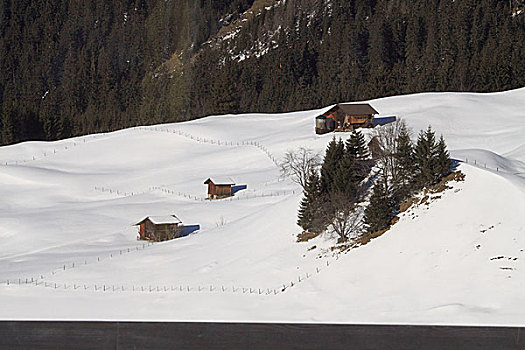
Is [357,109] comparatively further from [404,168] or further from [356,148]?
[404,168]

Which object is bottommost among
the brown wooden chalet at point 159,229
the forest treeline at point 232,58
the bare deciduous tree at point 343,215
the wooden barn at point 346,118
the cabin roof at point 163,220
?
the brown wooden chalet at point 159,229

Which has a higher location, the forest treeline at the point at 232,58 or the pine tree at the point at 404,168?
the forest treeline at the point at 232,58

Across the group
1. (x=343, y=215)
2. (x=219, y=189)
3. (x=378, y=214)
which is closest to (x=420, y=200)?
(x=378, y=214)

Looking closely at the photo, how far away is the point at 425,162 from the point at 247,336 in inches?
957

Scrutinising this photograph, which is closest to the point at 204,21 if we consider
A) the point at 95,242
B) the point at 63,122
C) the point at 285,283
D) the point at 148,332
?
the point at 63,122

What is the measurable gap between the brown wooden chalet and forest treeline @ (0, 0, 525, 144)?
53.5m

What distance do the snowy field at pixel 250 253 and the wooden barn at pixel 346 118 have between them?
131 inches

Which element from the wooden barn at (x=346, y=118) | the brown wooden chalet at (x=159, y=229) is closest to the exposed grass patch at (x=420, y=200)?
the brown wooden chalet at (x=159, y=229)

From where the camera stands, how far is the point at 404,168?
27984 millimetres

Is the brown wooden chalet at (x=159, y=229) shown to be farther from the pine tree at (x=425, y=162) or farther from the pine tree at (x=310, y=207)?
the pine tree at (x=425, y=162)

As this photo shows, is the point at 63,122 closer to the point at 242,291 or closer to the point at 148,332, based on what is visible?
the point at 242,291

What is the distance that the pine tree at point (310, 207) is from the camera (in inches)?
1118

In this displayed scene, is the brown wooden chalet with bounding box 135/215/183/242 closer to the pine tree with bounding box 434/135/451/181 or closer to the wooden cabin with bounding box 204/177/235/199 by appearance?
the wooden cabin with bounding box 204/177/235/199

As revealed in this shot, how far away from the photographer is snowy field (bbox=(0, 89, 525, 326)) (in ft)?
63.5
